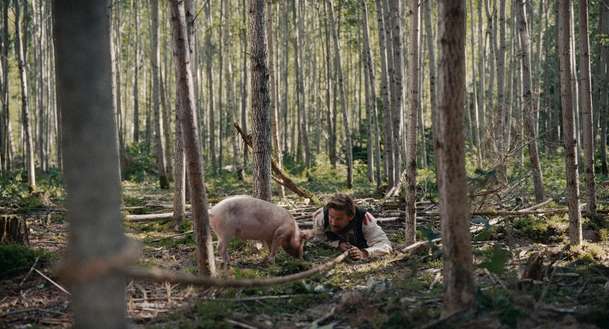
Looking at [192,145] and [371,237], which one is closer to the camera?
[192,145]

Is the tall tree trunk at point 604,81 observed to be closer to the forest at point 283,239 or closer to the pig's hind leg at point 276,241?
the forest at point 283,239

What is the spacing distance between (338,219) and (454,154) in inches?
122

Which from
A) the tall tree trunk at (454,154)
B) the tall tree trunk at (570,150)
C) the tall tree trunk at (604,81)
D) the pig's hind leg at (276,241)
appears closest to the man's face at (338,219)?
the pig's hind leg at (276,241)

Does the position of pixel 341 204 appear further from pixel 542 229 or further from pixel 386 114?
pixel 386 114

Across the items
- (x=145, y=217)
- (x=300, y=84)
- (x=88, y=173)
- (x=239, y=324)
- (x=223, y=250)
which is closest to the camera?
(x=88, y=173)

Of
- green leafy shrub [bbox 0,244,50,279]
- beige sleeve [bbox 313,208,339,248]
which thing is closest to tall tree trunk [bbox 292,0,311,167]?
beige sleeve [bbox 313,208,339,248]

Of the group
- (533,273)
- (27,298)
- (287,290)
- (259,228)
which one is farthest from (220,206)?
(533,273)

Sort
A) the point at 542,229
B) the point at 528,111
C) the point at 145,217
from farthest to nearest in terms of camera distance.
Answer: the point at 528,111 < the point at 145,217 < the point at 542,229

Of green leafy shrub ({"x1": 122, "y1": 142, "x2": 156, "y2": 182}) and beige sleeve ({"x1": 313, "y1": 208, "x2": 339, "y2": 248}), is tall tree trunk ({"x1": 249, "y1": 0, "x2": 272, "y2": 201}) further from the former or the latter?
green leafy shrub ({"x1": 122, "y1": 142, "x2": 156, "y2": 182})

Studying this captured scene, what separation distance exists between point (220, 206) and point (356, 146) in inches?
763

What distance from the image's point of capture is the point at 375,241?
22.1ft

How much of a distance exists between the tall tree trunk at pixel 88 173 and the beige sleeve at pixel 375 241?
4.59 m

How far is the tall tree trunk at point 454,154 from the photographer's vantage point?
3680mm

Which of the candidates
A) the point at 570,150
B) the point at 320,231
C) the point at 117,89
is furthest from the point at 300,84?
the point at 570,150
